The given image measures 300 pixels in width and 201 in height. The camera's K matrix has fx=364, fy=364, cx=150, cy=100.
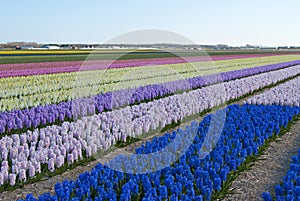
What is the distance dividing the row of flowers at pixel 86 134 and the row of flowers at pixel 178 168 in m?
0.92

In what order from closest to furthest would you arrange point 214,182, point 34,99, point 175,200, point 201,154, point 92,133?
point 175,200 → point 214,182 → point 201,154 → point 92,133 → point 34,99

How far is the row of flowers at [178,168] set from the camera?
464cm

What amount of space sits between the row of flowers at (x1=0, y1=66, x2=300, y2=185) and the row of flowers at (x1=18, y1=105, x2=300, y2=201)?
922 millimetres

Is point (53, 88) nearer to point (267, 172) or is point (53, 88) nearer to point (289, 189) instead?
point (267, 172)

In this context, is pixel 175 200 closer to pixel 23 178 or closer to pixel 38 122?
pixel 23 178

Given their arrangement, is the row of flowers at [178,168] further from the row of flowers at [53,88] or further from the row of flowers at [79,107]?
the row of flowers at [53,88]

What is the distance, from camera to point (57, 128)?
309 inches

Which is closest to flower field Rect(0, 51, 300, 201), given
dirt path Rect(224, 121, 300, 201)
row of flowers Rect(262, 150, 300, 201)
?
row of flowers Rect(262, 150, 300, 201)

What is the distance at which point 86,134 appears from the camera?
763 centimetres

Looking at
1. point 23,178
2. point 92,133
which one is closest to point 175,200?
point 23,178

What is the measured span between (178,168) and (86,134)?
9.23ft

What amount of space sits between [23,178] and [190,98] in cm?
714

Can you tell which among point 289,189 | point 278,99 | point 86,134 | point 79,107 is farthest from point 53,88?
point 289,189

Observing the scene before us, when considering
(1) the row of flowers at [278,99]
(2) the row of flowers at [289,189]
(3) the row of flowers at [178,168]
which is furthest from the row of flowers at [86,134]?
(2) the row of flowers at [289,189]
